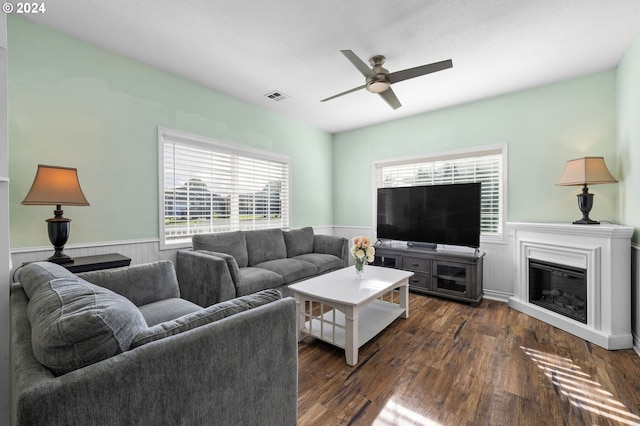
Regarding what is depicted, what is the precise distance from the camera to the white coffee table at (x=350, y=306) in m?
2.12

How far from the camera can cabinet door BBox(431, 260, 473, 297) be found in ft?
11.2

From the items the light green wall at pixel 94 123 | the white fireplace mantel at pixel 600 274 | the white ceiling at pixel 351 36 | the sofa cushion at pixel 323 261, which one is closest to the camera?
the white ceiling at pixel 351 36

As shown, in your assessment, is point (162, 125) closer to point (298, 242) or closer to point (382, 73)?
point (298, 242)

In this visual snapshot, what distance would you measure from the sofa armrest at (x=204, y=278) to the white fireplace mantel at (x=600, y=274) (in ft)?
10.8

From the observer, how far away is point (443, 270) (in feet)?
11.8

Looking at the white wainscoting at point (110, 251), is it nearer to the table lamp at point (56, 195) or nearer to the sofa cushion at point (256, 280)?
the table lamp at point (56, 195)

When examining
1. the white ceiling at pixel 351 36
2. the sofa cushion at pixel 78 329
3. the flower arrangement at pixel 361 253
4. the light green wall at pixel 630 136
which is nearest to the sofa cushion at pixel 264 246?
the flower arrangement at pixel 361 253

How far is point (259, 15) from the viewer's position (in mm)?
2117

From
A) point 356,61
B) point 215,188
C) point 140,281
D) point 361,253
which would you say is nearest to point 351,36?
point 356,61

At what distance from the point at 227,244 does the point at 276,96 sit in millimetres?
2020

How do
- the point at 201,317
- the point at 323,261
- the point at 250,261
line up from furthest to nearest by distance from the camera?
1. the point at 323,261
2. the point at 250,261
3. the point at 201,317

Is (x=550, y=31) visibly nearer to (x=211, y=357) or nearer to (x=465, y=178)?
(x=465, y=178)

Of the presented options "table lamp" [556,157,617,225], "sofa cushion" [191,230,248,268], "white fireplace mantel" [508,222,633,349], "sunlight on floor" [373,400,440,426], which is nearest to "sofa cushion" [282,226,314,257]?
"sofa cushion" [191,230,248,268]

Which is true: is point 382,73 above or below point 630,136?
above
